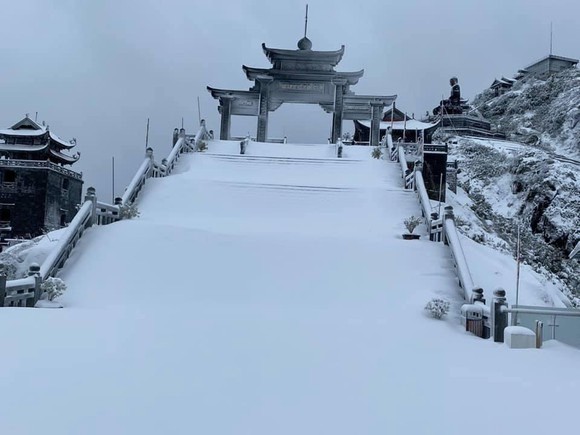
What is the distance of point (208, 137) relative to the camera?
2467 centimetres

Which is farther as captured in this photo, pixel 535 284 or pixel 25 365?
pixel 535 284

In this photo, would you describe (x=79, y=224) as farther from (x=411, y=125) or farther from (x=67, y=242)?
(x=411, y=125)

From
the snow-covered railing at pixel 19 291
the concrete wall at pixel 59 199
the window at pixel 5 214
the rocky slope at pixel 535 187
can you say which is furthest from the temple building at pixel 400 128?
the window at pixel 5 214

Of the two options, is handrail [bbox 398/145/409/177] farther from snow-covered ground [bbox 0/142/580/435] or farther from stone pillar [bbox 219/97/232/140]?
stone pillar [bbox 219/97/232/140]

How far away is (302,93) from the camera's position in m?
28.7

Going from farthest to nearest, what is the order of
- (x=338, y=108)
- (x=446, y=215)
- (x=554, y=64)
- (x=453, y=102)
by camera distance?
(x=554, y=64) → (x=453, y=102) → (x=338, y=108) → (x=446, y=215)

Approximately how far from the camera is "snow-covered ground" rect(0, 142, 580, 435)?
4.06 meters

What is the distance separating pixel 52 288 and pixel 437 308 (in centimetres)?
719

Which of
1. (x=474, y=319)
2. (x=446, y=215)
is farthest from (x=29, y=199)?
(x=474, y=319)

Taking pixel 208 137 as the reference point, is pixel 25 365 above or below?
below

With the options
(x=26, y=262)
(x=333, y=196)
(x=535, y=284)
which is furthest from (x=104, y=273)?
(x=535, y=284)

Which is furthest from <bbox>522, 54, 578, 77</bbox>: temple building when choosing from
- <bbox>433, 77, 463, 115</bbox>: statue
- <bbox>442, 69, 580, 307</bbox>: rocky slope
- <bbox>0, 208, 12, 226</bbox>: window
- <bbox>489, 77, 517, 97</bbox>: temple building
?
<bbox>0, 208, 12, 226</bbox>: window

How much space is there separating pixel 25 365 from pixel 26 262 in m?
9.27

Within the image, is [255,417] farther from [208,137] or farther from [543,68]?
[543,68]
